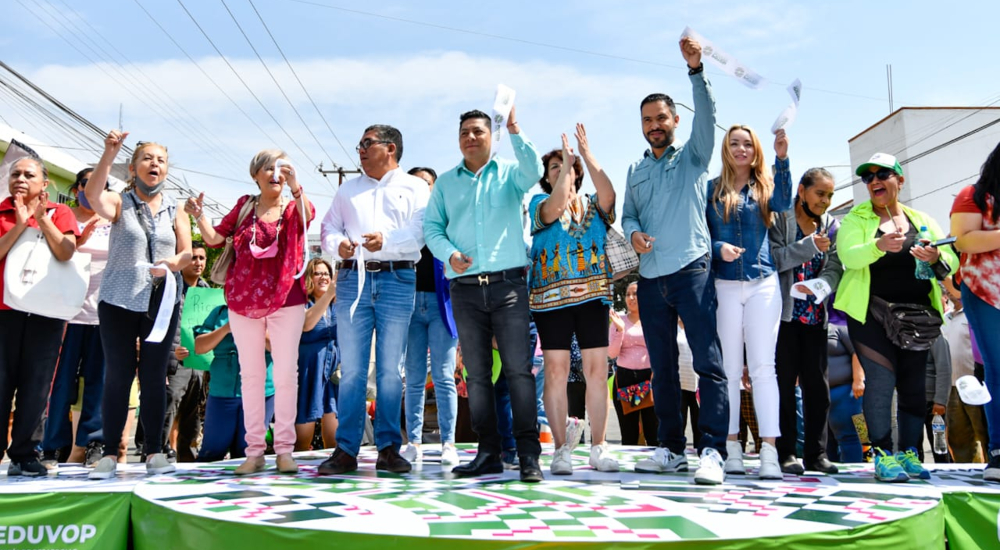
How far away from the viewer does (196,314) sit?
5918 millimetres

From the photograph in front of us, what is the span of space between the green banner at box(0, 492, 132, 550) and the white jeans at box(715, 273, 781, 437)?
10.1ft

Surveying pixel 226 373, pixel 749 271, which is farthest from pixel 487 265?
pixel 226 373

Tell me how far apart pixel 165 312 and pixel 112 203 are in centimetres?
73

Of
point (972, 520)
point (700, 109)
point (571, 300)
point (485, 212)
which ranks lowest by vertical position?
point (972, 520)

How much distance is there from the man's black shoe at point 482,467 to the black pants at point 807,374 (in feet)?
5.40

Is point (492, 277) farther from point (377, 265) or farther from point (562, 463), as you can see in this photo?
point (562, 463)

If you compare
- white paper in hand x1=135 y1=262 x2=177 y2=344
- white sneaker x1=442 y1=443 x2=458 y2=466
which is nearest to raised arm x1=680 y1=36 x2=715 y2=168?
white sneaker x1=442 y1=443 x2=458 y2=466

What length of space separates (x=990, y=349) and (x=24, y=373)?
531 cm

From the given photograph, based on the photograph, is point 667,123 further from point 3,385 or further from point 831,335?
point 3,385

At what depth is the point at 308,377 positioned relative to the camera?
19.9 feet

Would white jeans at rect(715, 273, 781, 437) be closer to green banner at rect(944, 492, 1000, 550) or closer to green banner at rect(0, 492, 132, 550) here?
green banner at rect(944, 492, 1000, 550)

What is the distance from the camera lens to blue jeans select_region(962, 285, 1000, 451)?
4031 mm

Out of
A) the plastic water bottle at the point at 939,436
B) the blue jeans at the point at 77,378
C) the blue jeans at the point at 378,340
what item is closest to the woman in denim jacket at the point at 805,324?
the blue jeans at the point at 378,340

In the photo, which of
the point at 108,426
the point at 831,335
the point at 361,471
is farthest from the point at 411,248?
the point at 831,335
